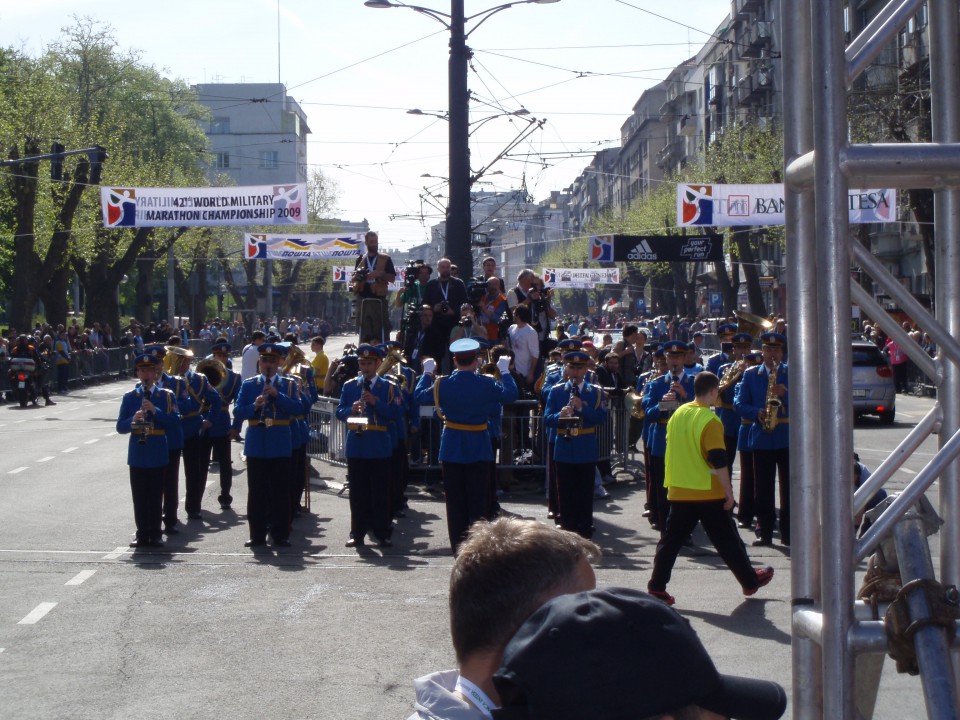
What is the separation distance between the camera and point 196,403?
40.3ft

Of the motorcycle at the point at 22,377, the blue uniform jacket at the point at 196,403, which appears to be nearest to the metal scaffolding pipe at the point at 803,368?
the blue uniform jacket at the point at 196,403

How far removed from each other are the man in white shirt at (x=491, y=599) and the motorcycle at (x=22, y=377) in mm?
29681

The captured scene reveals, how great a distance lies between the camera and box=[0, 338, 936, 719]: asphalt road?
645 cm

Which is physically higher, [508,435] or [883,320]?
[883,320]

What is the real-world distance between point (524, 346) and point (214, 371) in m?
4.09

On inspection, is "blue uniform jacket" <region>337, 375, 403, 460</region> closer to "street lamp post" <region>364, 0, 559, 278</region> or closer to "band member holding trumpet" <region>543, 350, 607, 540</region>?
"band member holding trumpet" <region>543, 350, 607, 540</region>

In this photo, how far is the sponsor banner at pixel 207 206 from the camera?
25.5 meters

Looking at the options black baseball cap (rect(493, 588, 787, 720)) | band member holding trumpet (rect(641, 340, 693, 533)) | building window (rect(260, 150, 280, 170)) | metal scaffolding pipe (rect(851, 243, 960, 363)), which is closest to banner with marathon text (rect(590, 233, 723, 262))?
band member holding trumpet (rect(641, 340, 693, 533))

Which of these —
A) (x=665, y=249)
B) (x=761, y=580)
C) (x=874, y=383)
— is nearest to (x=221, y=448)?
(x=761, y=580)

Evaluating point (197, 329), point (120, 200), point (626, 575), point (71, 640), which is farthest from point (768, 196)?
point (197, 329)

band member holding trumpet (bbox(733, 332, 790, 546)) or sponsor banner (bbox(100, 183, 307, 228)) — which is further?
sponsor banner (bbox(100, 183, 307, 228))

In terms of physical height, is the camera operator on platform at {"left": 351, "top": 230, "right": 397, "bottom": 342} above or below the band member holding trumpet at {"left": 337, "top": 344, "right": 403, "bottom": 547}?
above

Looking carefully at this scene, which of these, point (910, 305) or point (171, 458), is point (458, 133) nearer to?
point (171, 458)

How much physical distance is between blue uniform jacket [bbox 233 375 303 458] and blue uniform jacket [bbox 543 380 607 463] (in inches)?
96.5
